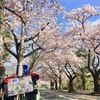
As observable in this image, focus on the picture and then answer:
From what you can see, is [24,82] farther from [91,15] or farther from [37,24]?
[91,15]

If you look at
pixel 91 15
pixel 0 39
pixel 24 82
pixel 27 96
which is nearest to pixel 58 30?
pixel 91 15

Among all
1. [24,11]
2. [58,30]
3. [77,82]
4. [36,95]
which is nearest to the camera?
[36,95]

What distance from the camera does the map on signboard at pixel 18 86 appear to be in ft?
26.5

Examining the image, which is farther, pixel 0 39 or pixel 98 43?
pixel 98 43

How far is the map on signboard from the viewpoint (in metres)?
8.09

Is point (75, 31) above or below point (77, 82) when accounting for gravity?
above

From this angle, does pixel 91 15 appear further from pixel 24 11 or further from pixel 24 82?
pixel 24 82

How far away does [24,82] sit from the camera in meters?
8.16

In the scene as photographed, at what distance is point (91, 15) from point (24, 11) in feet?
62.4

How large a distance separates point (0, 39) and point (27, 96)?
18.0ft

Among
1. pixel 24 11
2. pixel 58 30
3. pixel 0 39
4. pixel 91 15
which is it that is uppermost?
pixel 91 15

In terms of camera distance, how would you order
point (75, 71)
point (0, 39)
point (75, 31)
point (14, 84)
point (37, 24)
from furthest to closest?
point (75, 71) < point (75, 31) < point (37, 24) < point (14, 84) < point (0, 39)

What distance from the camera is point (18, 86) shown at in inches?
319

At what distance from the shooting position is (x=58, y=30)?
25.9 meters
